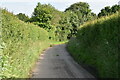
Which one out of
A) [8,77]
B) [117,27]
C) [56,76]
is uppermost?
[117,27]

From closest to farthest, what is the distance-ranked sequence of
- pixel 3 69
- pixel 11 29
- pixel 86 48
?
pixel 3 69
pixel 11 29
pixel 86 48

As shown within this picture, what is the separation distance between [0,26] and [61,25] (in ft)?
165

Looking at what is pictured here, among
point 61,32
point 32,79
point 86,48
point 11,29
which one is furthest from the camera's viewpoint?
point 61,32

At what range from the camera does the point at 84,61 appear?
15711 mm

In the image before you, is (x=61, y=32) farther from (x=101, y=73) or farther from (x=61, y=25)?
(x=101, y=73)

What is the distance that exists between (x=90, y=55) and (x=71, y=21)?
45636 mm

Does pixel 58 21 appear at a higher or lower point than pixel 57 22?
Result: higher

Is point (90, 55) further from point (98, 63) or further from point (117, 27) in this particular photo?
point (117, 27)

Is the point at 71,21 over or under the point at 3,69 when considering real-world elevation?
over

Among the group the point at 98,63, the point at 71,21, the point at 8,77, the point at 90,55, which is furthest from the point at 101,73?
the point at 71,21

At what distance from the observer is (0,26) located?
7137 mm

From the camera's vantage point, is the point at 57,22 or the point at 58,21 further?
the point at 58,21

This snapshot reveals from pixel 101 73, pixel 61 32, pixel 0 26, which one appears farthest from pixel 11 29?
pixel 61 32

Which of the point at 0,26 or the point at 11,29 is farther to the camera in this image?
the point at 11,29
